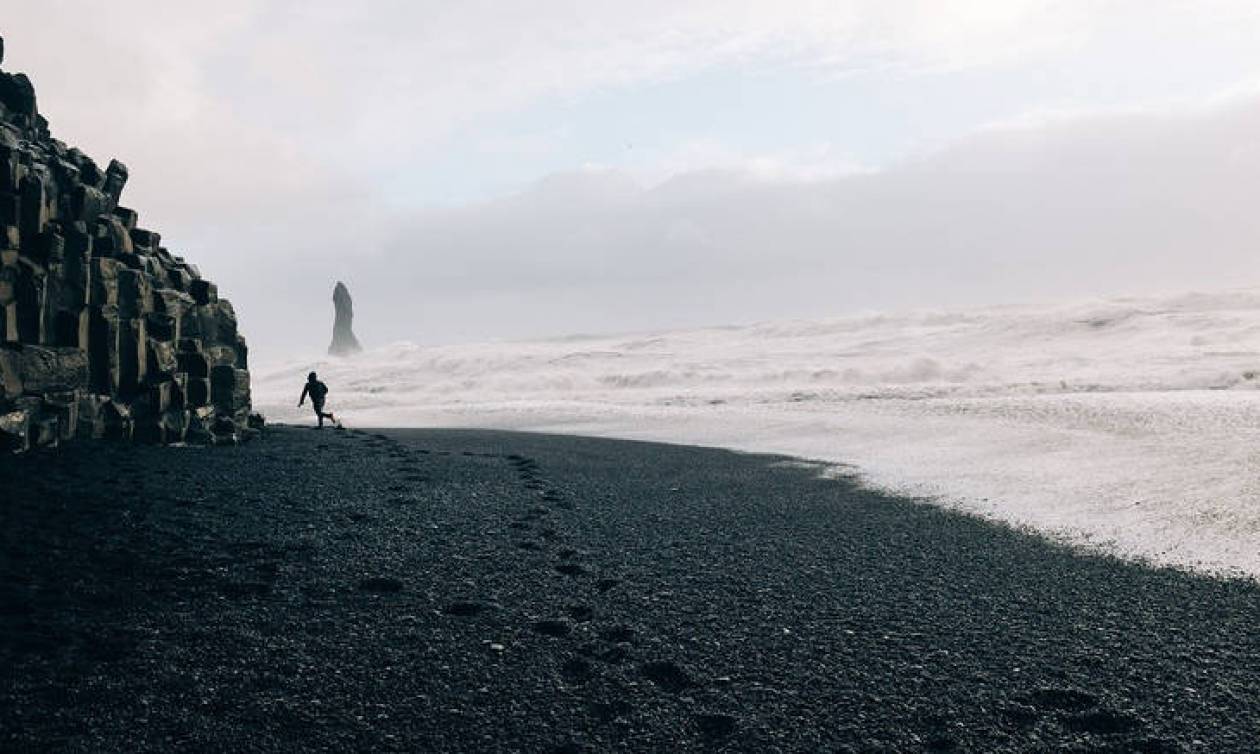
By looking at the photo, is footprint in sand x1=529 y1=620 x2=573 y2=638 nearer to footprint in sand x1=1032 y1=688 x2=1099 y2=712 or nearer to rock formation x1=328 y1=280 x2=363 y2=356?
footprint in sand x1=1032 y1=688 x2=1099 y2=712

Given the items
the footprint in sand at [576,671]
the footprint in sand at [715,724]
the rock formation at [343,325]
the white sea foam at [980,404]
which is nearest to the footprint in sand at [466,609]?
the footprint in sand at [576,671]

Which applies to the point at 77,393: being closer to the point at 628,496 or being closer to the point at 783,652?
the point at 628,496

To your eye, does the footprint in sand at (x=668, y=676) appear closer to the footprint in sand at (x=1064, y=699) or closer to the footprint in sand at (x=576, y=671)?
the footprint in sand at (x=576, y=671)

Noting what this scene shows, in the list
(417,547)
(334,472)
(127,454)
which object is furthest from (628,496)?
(127,454)

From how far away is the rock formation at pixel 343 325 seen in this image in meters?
154

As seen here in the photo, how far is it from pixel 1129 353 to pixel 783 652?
4723cm

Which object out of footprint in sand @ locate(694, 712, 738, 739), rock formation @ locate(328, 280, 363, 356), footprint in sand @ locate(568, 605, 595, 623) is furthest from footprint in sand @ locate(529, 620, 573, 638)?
rock formation @ locate(328, 280, 363, 356)

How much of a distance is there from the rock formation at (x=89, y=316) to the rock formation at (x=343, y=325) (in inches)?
5272

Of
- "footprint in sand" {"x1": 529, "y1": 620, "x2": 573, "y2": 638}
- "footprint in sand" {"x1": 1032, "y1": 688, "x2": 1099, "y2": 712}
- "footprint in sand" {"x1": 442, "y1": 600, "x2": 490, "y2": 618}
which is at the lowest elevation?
"footprint in sand" {"x1": 1032, "y1": 688, "x2": 1099, "y2": 712}

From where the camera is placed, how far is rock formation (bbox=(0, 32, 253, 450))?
18016 millimetres

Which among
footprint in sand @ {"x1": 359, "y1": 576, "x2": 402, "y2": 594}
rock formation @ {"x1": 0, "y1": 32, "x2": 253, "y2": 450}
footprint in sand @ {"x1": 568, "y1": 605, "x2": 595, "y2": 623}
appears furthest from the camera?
rock formation @ {"x1": 0, "y1": 32, "x2": 253, "y2": 450}

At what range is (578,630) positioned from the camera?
8812 mm

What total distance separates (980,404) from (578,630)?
2331cm

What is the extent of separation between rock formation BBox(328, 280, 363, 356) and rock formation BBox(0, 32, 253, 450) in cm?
13390
